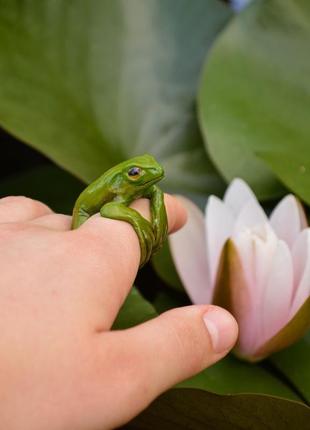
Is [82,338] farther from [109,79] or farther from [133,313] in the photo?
[109,79]

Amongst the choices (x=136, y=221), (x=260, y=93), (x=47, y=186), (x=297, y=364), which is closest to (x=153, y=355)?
(x=136, y=221)

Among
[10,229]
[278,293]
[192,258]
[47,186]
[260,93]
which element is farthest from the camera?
[47,186]

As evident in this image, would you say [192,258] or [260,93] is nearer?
[192,258]

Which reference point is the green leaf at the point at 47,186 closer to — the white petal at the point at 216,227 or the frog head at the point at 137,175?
the white petal at the point at 216,227

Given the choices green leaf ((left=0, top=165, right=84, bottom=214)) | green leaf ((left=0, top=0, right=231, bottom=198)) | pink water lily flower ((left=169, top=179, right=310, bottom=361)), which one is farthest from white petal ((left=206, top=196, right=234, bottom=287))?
green leaf ((left=0, top=165, right=84, bottom=214))

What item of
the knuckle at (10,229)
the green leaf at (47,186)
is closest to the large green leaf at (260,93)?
the green leaf at (47,186)

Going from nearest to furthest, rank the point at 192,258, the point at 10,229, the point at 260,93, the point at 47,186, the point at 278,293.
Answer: the point at 10,229 → the point at 278,293 → the point at 192,258 → the point at 260,93 → the point at 47,186

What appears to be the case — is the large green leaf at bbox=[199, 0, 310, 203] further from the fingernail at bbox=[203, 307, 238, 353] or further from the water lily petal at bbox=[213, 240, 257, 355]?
the fingernail at bbox=[203, 307, 238, 353]

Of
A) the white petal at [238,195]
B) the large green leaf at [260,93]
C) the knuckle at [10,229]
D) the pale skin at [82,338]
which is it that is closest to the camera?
the pale skin at [82,338]
